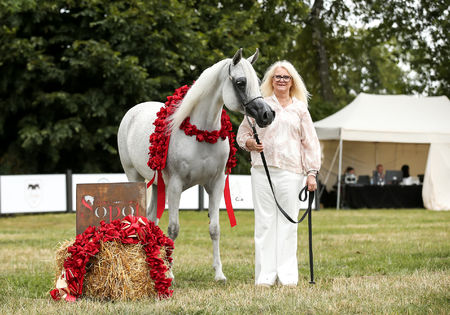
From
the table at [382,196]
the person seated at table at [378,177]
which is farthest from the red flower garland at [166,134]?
the person seated at table at [378,177]

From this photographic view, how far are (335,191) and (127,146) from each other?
50.5 ft

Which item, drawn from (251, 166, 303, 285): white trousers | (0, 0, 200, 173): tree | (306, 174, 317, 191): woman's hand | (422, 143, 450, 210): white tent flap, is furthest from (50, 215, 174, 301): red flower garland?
(422, 143, 450, 210): white tent flap

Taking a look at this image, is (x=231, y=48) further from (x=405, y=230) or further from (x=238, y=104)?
(x=238, y=104)

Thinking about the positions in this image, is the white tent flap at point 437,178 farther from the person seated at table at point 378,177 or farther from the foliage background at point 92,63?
the foliage background at point 92,63

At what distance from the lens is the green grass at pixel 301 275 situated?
5094 millimetres

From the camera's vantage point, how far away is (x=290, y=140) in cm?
632

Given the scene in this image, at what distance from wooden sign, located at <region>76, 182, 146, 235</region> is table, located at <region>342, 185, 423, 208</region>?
16681 millimetres

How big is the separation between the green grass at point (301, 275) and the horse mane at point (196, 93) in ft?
5.59

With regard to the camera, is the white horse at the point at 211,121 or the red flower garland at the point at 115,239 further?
the white horse at the point at 211,121

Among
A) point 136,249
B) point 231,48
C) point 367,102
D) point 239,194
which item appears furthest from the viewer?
point 367,102

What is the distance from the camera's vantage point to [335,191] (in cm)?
2253

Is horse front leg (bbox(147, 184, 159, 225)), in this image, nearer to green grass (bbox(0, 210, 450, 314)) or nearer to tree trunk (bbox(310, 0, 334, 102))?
green grass (bbox(0, 210, 450, 314))

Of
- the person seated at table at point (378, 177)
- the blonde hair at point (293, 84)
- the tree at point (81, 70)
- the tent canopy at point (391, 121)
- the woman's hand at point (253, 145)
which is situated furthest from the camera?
the person seated at table at point (378, 177)

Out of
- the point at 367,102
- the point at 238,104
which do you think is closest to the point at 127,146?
the point at 238,104
